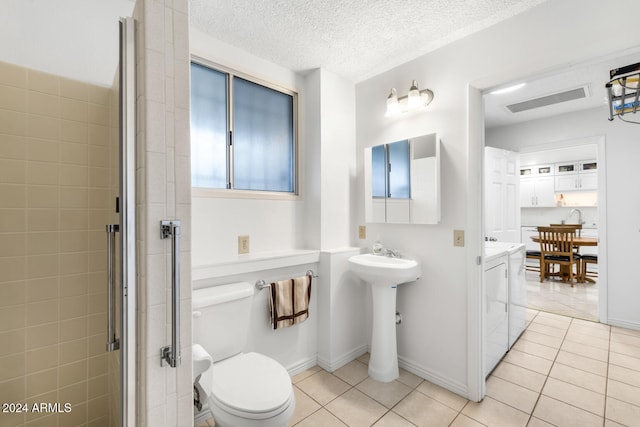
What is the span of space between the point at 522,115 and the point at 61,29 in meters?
4.75

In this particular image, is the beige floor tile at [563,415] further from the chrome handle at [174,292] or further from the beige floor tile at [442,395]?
the chrome handle at [174,292]

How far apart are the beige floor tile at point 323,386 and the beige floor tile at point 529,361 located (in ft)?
4.90

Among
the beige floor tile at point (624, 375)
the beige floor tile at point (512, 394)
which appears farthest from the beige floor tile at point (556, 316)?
the beige floor tile at point (512, 394)

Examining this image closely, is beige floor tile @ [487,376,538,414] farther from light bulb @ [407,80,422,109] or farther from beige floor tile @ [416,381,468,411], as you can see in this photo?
light bulb @ [407,80,422,109]

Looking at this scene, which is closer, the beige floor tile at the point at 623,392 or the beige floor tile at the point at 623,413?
the beige floor tile at the point at 623,413

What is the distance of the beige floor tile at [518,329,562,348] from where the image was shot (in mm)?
2713

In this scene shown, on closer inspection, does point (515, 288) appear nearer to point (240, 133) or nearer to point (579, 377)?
point (579, 377)

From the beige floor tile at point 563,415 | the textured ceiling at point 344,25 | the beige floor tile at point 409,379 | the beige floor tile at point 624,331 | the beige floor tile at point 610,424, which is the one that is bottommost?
the beige floor tile at point 409,379

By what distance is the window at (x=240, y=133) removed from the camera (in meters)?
1.99

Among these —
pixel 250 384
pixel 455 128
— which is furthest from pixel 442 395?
pixel 455 128

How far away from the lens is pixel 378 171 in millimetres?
2434

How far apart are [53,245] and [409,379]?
7.84 feet

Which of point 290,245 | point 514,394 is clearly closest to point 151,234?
point 290,245

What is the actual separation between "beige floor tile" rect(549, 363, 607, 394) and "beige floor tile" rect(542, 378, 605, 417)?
0.06 m
